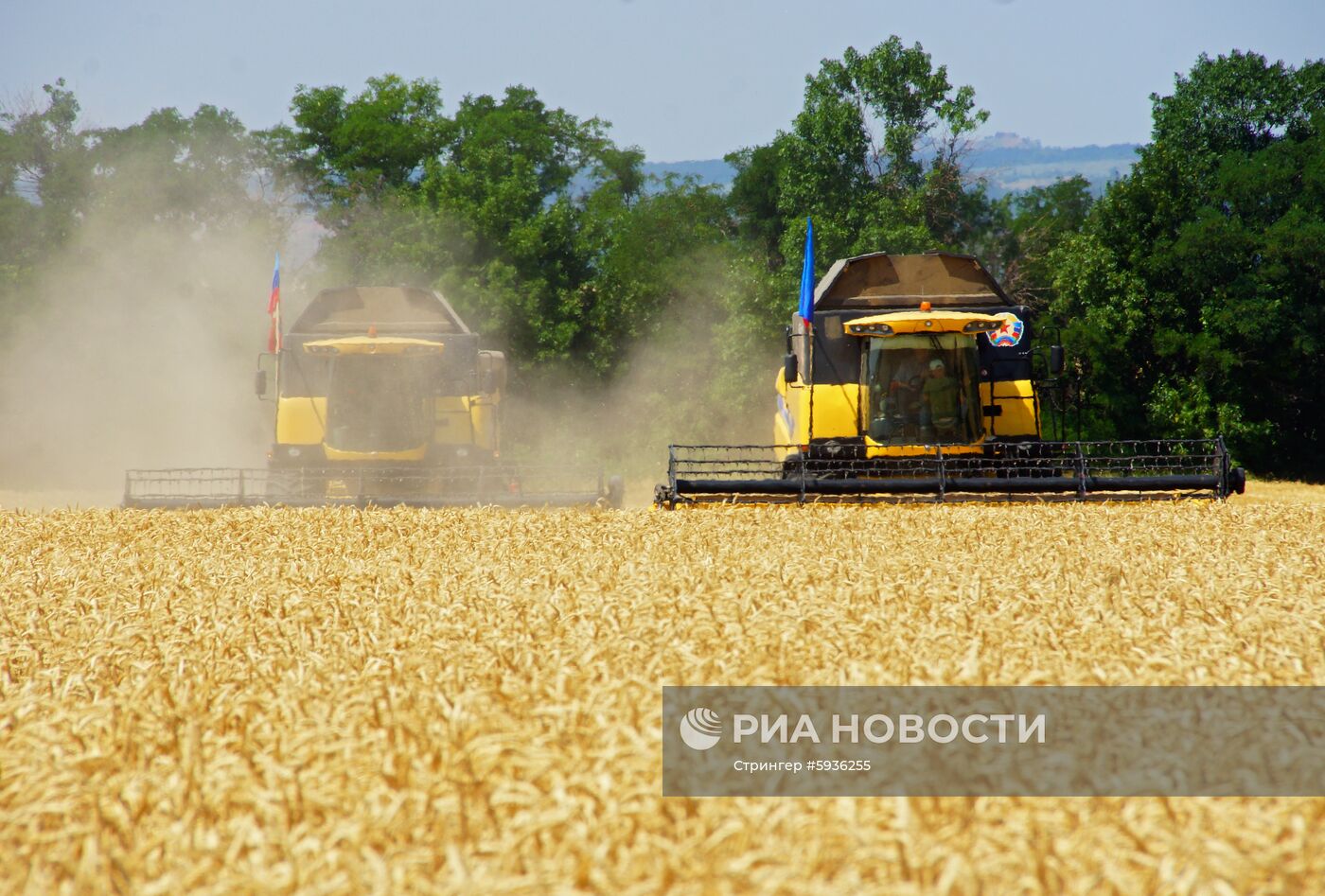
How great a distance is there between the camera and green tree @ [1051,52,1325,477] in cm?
2339

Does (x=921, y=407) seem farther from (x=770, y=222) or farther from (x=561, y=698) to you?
(x=770, y=222)

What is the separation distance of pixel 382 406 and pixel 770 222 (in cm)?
2002

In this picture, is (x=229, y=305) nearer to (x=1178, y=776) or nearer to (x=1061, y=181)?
(x=1061, y=181)

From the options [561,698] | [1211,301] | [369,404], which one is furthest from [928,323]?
[1211,301]

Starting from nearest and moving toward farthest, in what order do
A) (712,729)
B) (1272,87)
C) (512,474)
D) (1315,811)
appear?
(1315,811) < (712,729) < (512,474) < (1272,87)

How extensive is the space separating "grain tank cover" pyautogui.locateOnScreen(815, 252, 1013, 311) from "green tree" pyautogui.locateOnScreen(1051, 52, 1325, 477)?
12.0 m

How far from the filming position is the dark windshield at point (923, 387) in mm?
12273

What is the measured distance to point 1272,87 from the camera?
2762 centimetres

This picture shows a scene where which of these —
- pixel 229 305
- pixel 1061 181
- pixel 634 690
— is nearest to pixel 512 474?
pixel 634 690

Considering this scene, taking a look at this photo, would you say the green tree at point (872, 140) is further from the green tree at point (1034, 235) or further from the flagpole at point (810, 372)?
the flagpole at point (810, 372)

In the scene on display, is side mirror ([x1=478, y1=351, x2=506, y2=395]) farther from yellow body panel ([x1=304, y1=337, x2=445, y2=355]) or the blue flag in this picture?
the blue flag

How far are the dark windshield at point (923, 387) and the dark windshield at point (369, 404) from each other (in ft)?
17.3

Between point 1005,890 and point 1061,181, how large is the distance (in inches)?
1496

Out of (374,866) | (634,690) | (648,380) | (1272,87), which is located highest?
(1272,87)
